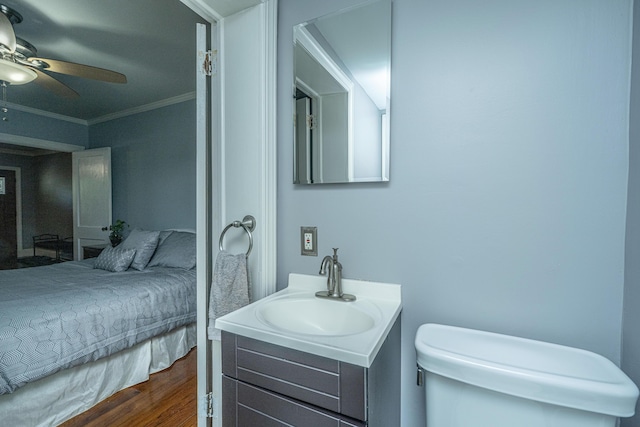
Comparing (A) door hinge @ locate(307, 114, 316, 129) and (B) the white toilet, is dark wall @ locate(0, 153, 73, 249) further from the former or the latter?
(B) the white toilet

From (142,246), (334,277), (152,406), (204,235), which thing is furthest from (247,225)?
(142,246)

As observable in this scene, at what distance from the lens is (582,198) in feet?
2.70

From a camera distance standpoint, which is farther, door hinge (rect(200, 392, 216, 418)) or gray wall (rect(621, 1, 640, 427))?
door hinge (rect(200, 392, 216, 418))

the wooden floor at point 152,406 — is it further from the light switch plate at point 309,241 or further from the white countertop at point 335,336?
the light switch plate at point 309,241

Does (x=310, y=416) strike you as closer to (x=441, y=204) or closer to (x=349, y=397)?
(x=349, y=397)

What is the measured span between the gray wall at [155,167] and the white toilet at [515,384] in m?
2.83

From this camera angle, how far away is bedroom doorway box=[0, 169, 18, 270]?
3711 mm

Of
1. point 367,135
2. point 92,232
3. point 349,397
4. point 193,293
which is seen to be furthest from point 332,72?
point 92,232

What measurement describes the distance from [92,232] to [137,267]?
172cm

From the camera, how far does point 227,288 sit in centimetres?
113

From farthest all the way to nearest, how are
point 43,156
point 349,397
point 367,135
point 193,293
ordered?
point 43,156 < point 193,293 < point 367,135 < point 349,397

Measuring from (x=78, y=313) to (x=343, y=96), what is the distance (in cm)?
193

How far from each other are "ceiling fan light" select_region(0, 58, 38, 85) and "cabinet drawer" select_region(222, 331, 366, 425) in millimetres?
2363

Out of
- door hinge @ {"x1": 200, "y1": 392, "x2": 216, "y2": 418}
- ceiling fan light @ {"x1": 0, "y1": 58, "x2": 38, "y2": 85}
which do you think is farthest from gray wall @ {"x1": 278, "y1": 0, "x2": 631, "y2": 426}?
ceiling fan light @ {"x1": 0, "y1": 58, "x2": 38, "y2": 85}
